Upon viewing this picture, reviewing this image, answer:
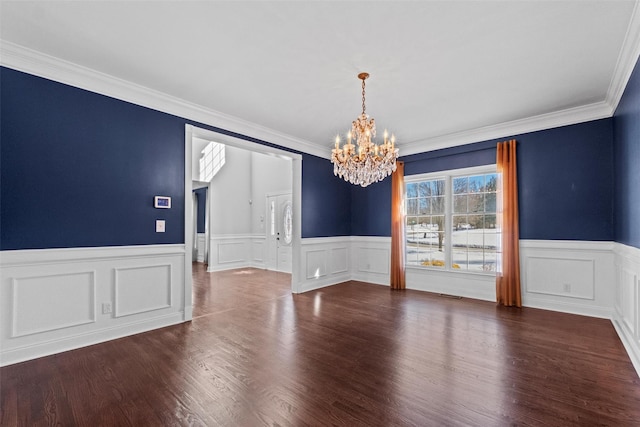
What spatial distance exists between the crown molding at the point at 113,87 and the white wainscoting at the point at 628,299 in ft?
16.2

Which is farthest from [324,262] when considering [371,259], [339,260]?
[371,259]

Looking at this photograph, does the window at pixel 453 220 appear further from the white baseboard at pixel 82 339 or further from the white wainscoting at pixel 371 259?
the white baseboard at pixel 82 339

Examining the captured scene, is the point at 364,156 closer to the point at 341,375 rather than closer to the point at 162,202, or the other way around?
the point at 341,375

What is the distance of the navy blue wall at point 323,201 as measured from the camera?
5.85 m

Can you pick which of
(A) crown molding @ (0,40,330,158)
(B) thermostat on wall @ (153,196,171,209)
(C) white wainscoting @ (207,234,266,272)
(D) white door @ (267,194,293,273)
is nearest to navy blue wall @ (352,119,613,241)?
(A) crown molding @ (0,40,330,158)

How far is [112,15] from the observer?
2.29 metres

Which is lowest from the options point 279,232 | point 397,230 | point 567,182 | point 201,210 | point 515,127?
point 279,232

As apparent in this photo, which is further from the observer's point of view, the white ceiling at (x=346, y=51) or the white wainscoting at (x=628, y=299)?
the white wainscoting at (x=628, y=299)

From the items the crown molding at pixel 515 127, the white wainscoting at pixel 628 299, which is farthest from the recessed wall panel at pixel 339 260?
the white wainscoting at pixel 628 299

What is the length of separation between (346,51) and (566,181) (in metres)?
3.91

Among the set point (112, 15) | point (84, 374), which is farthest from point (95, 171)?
point (84, 374)

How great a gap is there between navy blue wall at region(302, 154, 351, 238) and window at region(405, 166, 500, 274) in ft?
4.71

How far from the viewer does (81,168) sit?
10.3 feet

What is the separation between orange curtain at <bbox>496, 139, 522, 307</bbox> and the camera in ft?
15.0
